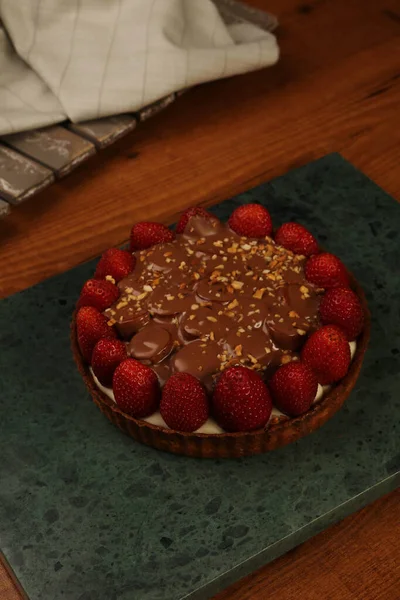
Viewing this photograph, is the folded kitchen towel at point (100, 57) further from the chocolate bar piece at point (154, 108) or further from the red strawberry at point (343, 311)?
the red strawberry at point (343, 311)

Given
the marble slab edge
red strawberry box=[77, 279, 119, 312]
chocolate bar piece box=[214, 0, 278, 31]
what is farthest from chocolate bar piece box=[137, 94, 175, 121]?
the marble slab edge

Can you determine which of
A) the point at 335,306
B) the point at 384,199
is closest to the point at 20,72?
the point at 384,199

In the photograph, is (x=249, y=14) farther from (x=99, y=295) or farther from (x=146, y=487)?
(x=146, y=487)

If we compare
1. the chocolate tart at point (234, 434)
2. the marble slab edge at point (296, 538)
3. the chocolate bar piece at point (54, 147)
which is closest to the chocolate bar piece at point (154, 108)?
A: the chocolate bar piece at point (54, 147)

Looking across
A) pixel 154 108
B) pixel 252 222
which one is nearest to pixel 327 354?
pixel 252 222

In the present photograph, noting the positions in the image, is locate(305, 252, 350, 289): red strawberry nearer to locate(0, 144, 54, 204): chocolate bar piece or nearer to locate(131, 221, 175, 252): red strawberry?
locate(131, 221, 175, 252): red strawberry

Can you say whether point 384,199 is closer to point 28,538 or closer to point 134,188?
point 134,188
